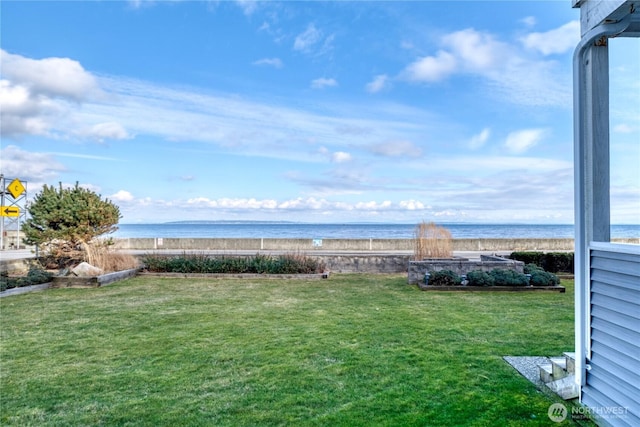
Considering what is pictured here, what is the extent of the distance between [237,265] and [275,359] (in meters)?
7.04

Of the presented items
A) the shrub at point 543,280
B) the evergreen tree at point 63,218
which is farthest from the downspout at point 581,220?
the evergreen tree at point 63,218

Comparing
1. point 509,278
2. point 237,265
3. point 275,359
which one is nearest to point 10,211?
point 237,265

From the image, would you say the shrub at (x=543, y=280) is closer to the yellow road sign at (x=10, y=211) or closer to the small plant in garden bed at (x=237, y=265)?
the small plant in garden bed at (x=237, y=265)

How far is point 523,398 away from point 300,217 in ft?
143

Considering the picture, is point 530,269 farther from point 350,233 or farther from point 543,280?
point 350,233

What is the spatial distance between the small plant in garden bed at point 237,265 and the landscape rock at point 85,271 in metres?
1.78

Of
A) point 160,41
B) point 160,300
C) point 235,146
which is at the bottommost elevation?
point 160,300

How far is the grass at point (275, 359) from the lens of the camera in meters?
2.60

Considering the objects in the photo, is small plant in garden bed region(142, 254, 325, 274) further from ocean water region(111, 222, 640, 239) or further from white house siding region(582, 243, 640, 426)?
ocean water region(111, 222, 640, 239)

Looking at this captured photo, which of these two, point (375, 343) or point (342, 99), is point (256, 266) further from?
point (342, 99)

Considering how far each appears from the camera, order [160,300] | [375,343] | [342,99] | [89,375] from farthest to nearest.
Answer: [342,99]
[160,300]
[375,343]
[89,375]

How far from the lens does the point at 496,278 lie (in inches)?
312

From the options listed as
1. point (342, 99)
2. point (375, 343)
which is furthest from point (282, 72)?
point (375, 343)

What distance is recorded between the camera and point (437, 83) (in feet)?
53.3
